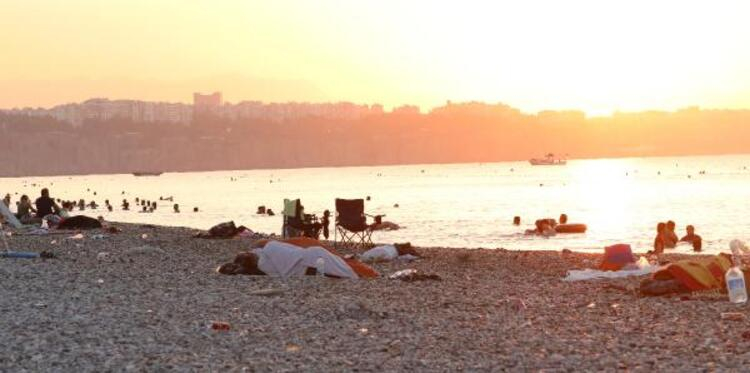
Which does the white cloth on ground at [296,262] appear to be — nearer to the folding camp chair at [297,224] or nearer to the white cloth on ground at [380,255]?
the white cloth on ground at [380,255]

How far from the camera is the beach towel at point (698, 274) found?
41.4 feet

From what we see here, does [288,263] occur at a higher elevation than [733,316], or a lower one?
higher

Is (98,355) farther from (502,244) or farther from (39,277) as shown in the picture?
(502,244)

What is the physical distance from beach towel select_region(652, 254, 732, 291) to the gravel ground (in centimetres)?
36

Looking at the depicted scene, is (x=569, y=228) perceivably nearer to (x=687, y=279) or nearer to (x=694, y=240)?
(x=694, y=240)

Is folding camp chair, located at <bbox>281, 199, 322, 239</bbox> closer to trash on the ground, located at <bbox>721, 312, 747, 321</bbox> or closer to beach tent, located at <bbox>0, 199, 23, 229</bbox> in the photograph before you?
beach tent, located at <bbox>0, 199, 23, 229</bbox>

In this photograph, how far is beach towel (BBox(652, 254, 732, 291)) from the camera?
12618 millimetres

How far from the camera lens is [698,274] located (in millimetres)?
12719

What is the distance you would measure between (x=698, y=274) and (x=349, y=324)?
5.26 metres

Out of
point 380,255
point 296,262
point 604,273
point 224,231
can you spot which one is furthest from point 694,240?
point 296,262

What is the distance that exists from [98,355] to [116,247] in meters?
13.5

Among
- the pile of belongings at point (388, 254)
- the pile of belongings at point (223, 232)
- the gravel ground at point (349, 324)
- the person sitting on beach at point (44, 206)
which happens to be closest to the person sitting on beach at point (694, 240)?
the pile of belongings at point (388, 254)

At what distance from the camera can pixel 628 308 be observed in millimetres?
11703

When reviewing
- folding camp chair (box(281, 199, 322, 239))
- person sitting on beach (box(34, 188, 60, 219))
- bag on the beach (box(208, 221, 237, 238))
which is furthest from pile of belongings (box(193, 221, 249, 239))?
person sitting on beach (box(34, 188, 60, 219))
